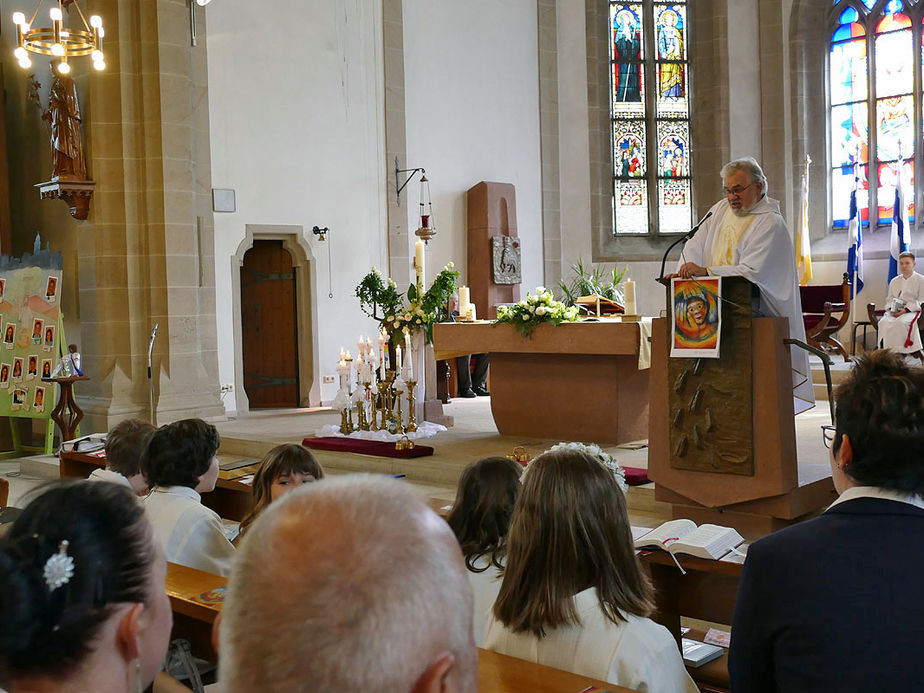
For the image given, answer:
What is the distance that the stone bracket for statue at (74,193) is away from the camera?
386 inches

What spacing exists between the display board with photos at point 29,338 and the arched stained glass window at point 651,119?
835cm

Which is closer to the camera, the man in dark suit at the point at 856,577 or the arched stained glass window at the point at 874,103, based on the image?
the man in dark suit at the point at 856,577

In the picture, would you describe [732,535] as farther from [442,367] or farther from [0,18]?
[0,18]

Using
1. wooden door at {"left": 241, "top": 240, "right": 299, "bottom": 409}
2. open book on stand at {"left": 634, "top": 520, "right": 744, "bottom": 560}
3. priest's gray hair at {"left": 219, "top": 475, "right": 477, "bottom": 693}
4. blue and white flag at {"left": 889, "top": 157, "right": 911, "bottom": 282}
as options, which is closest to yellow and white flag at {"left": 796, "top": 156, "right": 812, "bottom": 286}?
blue and white flag at {"left": 889, "top": 157, "right": 911, "bottom": 282}

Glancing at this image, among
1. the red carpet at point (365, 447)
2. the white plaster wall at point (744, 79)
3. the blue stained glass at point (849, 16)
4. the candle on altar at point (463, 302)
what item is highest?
the blue stained glass at point (849, 16)

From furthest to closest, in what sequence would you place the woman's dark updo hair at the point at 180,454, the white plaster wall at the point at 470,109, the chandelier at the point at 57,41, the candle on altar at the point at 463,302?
the white plaster wall at the point at 470,109
the candle on altar at the point at 463,302
the chandelier at the point at 57,41
the woman's dark updo hair at the point at 180,454

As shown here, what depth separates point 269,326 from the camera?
1166 cm

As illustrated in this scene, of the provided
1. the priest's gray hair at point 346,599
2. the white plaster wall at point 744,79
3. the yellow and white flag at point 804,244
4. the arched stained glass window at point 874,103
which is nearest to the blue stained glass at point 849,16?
the arched stained glass window at point 874,103

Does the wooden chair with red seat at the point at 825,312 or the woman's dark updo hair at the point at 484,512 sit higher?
the wooden chair with red seat at the point at 825,312

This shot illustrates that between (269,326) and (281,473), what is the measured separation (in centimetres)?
824

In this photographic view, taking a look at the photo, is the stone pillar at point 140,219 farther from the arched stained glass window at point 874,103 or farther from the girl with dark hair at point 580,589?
the arched stained glass window at point 874,103

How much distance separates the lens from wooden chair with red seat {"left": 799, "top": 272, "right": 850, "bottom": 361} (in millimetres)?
11914

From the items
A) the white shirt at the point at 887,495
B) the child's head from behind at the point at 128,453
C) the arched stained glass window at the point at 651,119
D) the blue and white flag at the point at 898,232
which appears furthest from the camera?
the arched stained glass window at the point at 651,119

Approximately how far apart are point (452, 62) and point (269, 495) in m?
10.2
